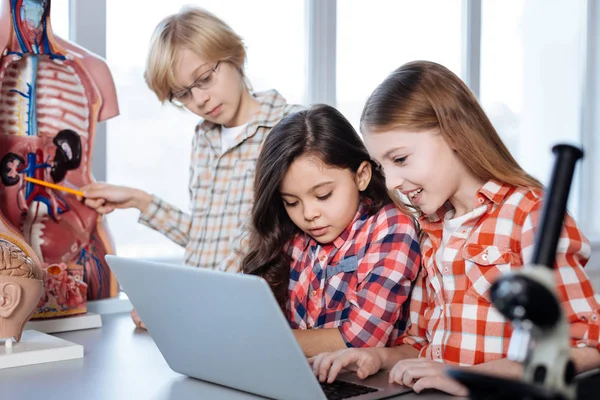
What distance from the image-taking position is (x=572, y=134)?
3018mm

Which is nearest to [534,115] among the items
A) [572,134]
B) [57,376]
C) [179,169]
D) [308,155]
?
[572,134]

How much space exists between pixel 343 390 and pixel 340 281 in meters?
0.33

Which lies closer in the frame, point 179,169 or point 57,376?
point 57,376

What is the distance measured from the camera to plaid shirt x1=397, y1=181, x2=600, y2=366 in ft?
3.30

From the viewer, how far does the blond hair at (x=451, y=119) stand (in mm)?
1093

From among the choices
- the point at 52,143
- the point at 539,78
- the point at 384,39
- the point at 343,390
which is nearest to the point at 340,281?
the point at 343,390

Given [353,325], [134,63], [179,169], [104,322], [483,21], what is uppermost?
[483,21]

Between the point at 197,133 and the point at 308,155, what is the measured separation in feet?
1.95

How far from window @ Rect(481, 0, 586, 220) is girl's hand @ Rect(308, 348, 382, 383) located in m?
1.93

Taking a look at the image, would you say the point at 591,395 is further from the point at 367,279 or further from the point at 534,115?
the point at 534,115

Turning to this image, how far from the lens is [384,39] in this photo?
8.14ft

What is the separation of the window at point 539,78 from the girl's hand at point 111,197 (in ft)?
5.23

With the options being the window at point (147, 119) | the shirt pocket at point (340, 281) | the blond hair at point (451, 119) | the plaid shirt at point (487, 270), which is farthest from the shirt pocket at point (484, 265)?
the window at point (147, 119)

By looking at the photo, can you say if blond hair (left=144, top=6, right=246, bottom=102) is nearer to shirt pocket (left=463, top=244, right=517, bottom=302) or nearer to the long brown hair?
the long brown hair
